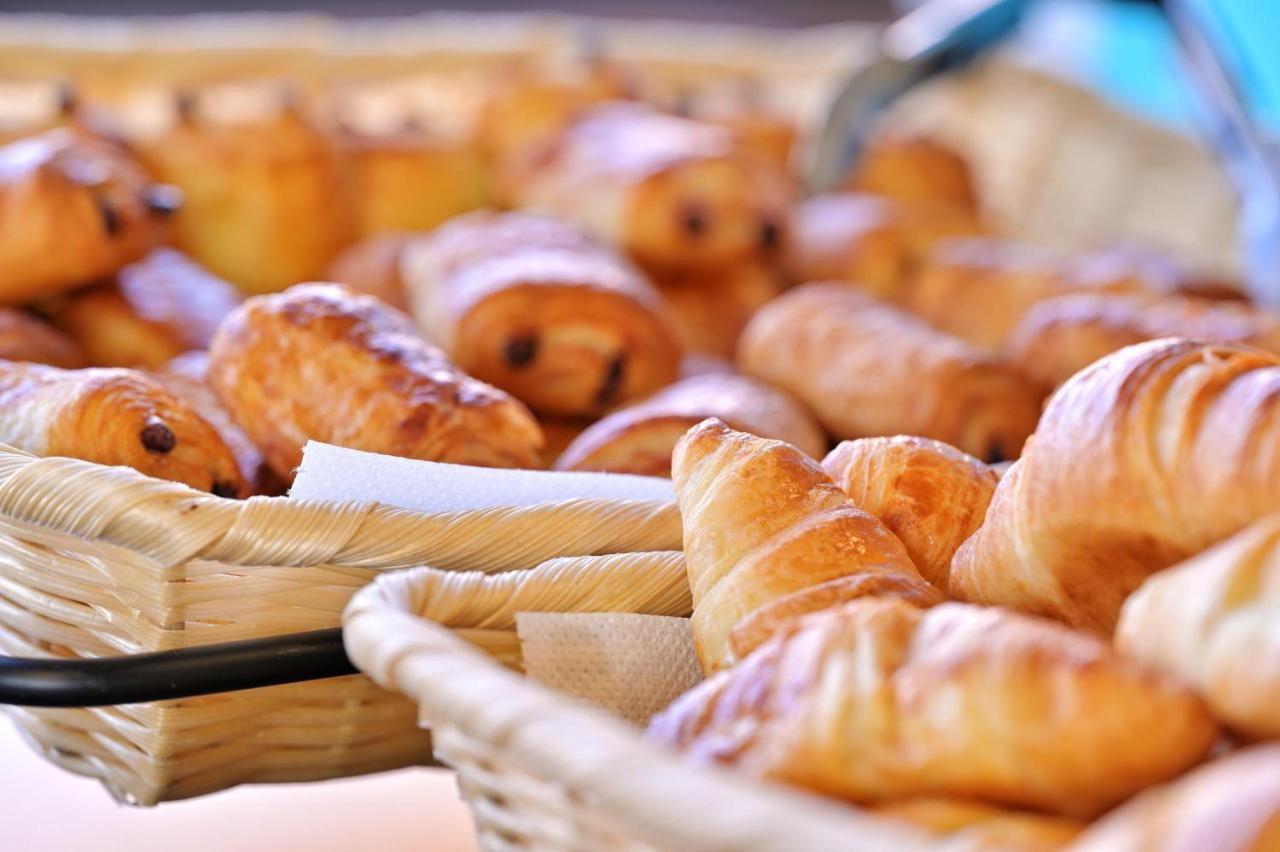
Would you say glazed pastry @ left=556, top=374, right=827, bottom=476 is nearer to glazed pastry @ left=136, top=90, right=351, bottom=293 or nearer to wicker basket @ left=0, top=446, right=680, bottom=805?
wicker basket @ left=0, top=446, right=680, bottom=805

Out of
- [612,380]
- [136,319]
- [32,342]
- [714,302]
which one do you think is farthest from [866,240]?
[32,342]

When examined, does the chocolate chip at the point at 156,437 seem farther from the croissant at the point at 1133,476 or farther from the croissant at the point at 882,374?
the croissant at the point at 882,374

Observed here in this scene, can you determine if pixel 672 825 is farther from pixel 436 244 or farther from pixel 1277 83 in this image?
pixel 1277 83

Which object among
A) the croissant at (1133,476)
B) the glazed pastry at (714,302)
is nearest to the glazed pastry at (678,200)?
the glazed pastry at (714,302)

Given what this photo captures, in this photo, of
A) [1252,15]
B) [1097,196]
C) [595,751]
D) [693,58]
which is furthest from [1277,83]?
[595,751]

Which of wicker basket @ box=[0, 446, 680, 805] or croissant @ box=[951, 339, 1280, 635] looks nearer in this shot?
croissant @ box=[951, 339, 1280, 635]

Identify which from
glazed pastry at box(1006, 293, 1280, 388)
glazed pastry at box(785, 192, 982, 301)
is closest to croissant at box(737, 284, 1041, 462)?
glazed pastry at box(1006, 293, 1280, 388)

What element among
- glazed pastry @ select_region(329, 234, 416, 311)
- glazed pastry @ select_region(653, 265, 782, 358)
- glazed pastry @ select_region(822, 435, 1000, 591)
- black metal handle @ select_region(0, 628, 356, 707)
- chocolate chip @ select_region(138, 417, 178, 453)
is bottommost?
glazed pastry @ select_region(653, 265, 782, 358)
